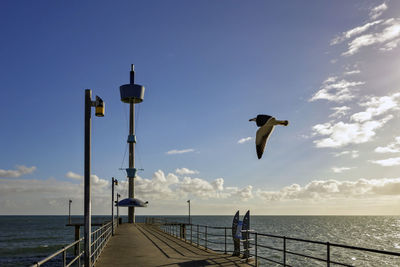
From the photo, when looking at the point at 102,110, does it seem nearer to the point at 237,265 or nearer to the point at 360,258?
the point at 237,265

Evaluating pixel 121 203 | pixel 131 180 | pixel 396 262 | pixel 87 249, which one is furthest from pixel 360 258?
pixel 87 249

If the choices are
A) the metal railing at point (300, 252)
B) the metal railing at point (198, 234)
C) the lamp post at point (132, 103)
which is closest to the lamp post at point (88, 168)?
the metal railing at point (198, 234)

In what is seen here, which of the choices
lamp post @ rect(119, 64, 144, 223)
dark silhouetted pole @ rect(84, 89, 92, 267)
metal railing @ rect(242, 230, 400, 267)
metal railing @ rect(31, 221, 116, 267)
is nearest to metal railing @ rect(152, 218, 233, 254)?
metal railing @ rect(242, 230, 400, 267)

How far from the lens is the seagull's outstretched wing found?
7.89m

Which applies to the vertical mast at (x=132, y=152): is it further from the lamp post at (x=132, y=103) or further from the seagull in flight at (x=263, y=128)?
the seagull in flight at (x=263, y=128)

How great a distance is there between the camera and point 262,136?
7.96 meters

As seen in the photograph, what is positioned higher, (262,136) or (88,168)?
(262,136)

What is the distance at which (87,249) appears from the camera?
35.9 ft

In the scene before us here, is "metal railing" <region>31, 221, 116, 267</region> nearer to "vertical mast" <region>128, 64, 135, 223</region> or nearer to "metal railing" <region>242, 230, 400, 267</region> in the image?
"metal railing" <region>242, 230, 400, 267</region>

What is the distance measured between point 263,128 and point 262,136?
0.57ft

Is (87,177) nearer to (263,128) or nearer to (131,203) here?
(263,128)

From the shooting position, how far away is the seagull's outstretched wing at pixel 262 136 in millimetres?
7887

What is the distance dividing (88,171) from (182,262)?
486 cm

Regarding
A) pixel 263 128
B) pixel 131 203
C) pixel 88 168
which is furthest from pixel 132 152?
pixel 263 128
